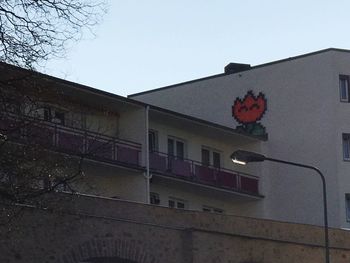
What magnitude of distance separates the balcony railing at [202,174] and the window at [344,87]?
5960mm

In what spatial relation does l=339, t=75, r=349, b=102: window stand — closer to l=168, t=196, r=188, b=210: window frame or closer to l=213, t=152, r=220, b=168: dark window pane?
l=213, t=152, r=220, b=168: dark window pane

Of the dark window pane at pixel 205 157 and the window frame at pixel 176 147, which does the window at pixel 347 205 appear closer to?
the dark window pane at pixel 205 157

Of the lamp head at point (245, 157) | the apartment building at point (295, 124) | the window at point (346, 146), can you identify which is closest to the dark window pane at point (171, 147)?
the apartment building at point (295, 124)

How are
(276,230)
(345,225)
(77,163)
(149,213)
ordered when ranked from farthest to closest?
(345,225) → (276,230) → (149,213) → (77,163)

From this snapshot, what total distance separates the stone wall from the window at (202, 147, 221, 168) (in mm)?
10371

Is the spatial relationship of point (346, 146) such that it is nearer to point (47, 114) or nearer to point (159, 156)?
point (159, 156)

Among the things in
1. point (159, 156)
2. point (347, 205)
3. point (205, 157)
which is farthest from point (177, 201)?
point (347, 205)

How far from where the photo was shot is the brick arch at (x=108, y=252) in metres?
29.8

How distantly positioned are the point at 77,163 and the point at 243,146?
1102 inches

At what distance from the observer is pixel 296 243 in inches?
1479

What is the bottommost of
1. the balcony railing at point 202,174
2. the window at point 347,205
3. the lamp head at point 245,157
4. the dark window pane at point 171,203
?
the lamp head at point 245,157

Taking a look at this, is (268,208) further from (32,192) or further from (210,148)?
(32,192)

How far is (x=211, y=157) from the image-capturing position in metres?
48.8

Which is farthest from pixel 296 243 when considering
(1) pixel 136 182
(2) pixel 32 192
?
(2) pixel 32 192
